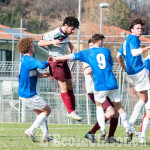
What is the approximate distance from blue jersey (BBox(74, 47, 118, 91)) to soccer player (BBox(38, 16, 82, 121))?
90cm

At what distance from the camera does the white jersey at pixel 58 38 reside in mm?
8531

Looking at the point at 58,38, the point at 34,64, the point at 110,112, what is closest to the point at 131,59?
the point at 110,112

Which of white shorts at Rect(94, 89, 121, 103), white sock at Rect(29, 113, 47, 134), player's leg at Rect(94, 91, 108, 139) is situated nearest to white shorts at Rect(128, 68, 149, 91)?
white shorts at Rect(94, 89, 121, 103)

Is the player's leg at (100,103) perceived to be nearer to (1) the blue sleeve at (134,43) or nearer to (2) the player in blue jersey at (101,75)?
(2) the player in blue jersey at (101,75)

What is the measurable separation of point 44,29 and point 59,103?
37884mm

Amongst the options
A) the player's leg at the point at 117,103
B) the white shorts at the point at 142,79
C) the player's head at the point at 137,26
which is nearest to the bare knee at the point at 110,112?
the player's leg at the point at 117,103

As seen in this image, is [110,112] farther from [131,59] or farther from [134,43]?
[134,43]

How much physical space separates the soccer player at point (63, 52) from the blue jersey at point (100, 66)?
90 cm

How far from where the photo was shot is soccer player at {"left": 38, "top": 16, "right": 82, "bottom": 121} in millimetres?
8484

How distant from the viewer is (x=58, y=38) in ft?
28.0

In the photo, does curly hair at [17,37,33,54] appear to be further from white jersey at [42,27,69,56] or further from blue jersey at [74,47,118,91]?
blue jersey at [74,47,118,91]

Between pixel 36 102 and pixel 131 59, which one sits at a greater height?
pixel 131 59

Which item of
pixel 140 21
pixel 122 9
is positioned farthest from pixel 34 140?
pixel 122 9

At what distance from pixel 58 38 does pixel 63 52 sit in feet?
0.98
